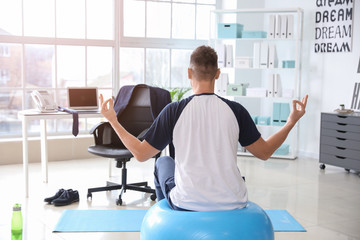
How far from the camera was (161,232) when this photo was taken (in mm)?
2346

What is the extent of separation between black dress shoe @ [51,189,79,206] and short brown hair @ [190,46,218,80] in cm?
232

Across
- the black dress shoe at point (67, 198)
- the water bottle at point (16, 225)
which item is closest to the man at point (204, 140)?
the water bottle at point (16, 225)

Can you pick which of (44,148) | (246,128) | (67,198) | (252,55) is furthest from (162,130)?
(252,55)

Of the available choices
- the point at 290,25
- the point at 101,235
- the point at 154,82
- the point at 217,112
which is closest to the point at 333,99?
the point at 290,25

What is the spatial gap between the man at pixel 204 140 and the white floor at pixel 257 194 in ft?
4.09

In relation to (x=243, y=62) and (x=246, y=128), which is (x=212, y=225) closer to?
(x=246, y=128)

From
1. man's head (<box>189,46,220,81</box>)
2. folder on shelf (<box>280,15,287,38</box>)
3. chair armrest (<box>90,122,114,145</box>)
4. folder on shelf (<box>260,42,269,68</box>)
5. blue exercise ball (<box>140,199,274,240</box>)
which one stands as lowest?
blue exercise ball (<box>140,199,274,240</box>)

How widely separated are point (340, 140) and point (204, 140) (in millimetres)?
3905

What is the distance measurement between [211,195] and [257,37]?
15.3ft

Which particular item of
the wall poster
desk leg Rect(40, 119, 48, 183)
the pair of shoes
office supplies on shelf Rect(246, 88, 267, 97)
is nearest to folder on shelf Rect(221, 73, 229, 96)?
office supplies on shelf Rect(246, 88, 267, 97)

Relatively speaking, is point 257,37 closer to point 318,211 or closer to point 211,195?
point 318,211

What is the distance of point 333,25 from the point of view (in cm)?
623

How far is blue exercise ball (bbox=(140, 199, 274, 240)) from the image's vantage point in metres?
2.24

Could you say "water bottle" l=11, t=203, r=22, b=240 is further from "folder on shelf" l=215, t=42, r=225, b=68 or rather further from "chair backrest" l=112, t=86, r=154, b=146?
"folder on shelf" l=215, t=42, r=225, b=68
